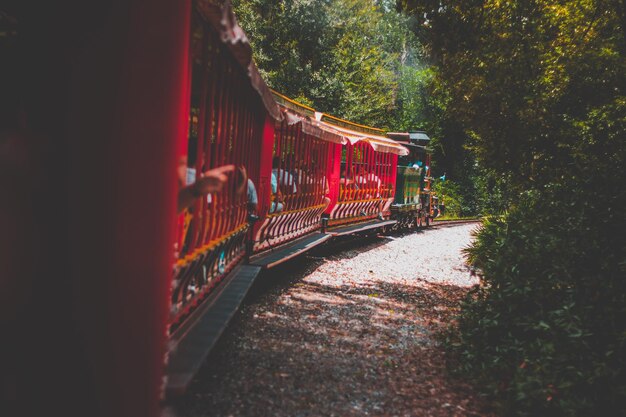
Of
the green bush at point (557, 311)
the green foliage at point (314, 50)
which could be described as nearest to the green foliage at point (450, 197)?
the green foliage at point (314, 50)

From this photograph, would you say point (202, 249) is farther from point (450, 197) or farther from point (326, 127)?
point (450, 197)

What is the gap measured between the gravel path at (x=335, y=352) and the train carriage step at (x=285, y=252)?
0.49 m

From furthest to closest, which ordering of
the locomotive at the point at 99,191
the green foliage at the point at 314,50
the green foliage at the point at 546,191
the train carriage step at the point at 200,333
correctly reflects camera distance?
the green foliage at the point at 314,50 → the green foliage at the point at 546,191 → the train carriage step at the point at 200,333 → the locomotive at the point at 99,191

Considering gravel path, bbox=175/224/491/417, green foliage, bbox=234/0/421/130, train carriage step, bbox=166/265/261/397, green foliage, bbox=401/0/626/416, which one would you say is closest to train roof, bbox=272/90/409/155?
green foliage, bbox=401/0/626/416

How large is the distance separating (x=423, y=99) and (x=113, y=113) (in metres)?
32.8

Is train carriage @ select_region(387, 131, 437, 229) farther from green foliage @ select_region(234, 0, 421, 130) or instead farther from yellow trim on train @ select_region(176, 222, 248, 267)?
yellow trim on train @ select_region(176, 222, 248, 267)

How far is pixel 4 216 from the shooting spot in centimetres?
237

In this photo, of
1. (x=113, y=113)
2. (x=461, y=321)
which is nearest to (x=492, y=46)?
(x=461, y=321)

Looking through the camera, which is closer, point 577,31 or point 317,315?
point 317,315

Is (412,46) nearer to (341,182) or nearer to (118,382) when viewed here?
(341,182)

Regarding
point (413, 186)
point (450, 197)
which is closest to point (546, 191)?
point (413, 186)

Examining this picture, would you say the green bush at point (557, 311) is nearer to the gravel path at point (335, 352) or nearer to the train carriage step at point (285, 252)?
the gravel path at point (335, 352)

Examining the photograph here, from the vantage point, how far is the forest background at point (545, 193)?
4.79m

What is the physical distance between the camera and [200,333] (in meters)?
4.23
